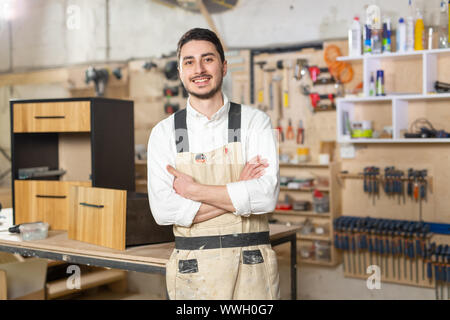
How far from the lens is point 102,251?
2.44m

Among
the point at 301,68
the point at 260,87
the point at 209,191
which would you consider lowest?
the point at 209,191

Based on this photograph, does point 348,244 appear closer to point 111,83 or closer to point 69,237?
point 69,237

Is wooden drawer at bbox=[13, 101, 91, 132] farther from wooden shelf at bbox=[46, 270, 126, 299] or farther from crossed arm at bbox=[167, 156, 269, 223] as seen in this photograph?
wooden shelf at bbox=[46, 270, 126, 299]

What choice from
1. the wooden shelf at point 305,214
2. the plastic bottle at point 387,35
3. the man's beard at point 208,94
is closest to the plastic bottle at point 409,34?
the plastic bottle at point 387,35

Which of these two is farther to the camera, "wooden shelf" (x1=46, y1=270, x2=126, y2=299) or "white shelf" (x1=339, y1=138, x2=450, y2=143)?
"wooden shelf" (x1=46, y1=270, x2=126, y2=299)

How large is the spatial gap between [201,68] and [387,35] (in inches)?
96.1

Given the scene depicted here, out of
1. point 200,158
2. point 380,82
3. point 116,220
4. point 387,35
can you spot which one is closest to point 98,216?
point 116,220

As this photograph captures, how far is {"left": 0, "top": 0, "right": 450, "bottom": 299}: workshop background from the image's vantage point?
13.2 ft

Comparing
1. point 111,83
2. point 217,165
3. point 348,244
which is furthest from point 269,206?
point 111,83

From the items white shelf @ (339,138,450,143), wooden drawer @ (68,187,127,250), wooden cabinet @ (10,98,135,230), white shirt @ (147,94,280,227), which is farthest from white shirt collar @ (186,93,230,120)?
white shelf @ (339,138,450,143)

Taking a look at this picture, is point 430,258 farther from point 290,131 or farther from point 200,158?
point 200,158

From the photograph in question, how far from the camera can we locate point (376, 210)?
4.29 m

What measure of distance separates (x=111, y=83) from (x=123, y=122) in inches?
102
